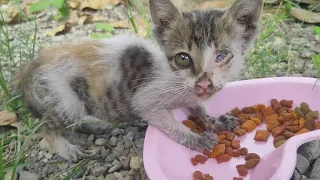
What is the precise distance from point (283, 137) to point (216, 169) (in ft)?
1.46

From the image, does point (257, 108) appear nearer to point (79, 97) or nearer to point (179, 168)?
point (179, 168)

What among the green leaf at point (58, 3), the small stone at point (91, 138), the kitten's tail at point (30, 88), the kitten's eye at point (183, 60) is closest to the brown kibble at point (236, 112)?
the kitten's eye at point (183, 60)

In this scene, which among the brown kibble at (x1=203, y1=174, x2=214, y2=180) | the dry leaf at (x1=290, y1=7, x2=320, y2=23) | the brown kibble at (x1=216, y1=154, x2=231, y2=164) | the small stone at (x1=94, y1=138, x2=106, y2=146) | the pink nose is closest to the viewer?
the pink nose

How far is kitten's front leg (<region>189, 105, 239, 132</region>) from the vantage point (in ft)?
9.08

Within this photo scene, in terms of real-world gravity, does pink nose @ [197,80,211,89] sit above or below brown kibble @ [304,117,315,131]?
above

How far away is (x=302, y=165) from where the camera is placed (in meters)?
2.47

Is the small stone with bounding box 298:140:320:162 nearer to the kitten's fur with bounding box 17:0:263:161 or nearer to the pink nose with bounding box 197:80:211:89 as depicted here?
the kitten's fur with bounding box 17:0:263:161

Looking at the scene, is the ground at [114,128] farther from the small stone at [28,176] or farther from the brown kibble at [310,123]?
the brown kibble at [310,123]

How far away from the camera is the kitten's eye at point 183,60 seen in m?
2.33

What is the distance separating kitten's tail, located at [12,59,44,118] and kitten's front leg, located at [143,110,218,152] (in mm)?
712

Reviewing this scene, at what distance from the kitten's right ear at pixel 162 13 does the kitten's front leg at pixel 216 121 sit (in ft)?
1.99

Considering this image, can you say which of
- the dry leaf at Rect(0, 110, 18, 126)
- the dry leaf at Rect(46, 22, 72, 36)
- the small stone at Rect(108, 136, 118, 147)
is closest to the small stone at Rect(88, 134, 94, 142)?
the small stone at Rect(108, 136, 118, 147)

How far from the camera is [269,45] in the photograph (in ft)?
12.2

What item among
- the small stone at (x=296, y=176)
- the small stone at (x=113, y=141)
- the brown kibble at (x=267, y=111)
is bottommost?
the small stone at (x=113, y=141)
